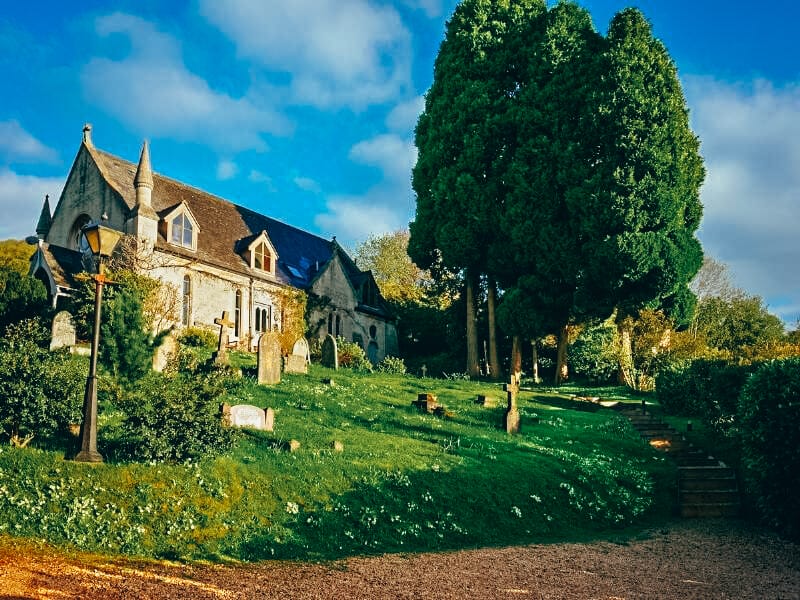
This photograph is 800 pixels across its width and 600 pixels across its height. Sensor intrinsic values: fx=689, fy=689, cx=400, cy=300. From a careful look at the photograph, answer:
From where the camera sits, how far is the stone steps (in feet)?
51.6

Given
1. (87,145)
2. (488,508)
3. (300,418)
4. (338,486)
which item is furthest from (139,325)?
(87,145)

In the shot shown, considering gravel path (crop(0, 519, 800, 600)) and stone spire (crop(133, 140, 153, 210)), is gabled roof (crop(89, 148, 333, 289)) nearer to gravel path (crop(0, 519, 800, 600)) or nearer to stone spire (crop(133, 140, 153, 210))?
stone spire (crop(133, 140, 153, 210))

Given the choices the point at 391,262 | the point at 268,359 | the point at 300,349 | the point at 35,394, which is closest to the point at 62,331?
the point at 268,359

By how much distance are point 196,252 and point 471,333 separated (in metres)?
15.9

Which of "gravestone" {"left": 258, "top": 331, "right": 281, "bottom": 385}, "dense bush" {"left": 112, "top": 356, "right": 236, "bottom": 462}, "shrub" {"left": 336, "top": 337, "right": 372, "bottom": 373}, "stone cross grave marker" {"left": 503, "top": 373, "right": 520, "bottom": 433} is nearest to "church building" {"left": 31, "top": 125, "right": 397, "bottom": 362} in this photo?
"shrub" {"left": 336, "top": 337, "right": 372, "bottom": 373}

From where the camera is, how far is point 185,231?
118 feet

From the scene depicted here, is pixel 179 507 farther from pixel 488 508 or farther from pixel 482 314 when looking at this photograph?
pixel 482 314

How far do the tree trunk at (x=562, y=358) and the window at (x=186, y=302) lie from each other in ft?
63.5

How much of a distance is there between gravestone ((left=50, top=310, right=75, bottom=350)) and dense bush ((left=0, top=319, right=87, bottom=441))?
416 inches

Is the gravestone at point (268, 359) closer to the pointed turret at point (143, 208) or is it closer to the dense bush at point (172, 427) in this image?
the dense bush at point (172, 427)

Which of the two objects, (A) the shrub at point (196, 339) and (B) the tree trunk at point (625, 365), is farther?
(B) the tree trunk at point (625, 365)

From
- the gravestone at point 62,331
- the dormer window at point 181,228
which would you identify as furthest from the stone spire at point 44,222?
the gravestone at point 62,331

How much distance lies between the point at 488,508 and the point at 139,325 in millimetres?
13967

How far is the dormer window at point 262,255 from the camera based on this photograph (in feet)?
131
